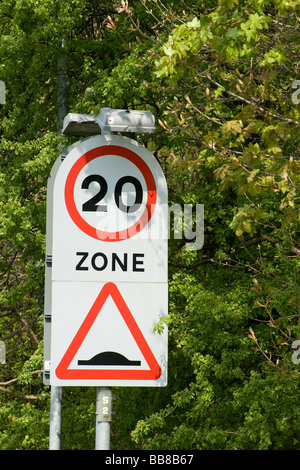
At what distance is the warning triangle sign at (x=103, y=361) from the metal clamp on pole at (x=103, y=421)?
Result: 0.08 meters

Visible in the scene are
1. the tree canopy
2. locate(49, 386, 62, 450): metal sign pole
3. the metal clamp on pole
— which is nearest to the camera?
the metal clamp on pole

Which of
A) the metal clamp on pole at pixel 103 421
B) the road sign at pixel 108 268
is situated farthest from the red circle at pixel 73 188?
the metal clamp on pole at pixel 103 421

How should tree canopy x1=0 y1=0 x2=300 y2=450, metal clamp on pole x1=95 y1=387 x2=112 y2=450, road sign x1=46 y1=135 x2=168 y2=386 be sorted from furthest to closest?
1. tree canopy x1=0 y1=0 x2=300 y2=450
2. road sign x1=46 y1=135 x2=168 y2=386
3. metal clamp on pole x1=95 y1=387 x2=112 y2=450

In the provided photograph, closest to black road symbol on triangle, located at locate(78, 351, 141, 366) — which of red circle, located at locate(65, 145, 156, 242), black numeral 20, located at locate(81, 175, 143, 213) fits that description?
red circle, located at locate(65, 145, 156, 242)

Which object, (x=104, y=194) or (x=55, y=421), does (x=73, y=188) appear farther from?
(x=55, y=421)

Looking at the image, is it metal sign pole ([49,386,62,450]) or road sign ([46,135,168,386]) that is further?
metal sign pole ([49,386,62,450])

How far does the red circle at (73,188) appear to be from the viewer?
2.73 meters

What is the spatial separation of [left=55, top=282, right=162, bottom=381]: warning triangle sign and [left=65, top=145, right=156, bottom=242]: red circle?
172mm

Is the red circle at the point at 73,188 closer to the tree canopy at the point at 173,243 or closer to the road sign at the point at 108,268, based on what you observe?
the road sign at the point at 108,268

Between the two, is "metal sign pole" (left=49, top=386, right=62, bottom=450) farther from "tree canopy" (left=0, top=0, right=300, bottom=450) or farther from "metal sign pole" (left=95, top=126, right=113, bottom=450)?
"metal sign pole" (left=95, top=126, right=113, bottom=450)

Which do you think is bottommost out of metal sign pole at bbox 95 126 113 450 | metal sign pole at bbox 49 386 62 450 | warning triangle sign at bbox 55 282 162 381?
metal sign pole at bbox 49 386 62 450

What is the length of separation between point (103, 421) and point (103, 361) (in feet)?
0.71

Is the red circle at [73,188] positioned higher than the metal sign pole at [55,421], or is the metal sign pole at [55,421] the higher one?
the red circle at [73,188]

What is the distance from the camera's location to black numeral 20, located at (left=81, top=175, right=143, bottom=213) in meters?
2.74
